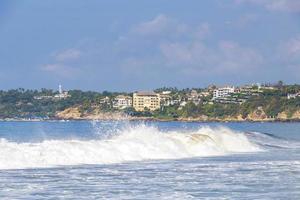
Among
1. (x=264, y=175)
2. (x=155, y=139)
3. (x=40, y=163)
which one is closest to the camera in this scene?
(x=264, y=175)

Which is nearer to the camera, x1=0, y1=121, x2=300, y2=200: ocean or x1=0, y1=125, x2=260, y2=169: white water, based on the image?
x1=0, y1=121, x2=300, y2=200: ocean

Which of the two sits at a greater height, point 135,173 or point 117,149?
point 117,149

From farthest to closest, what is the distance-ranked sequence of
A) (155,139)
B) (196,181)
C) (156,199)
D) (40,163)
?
(155,139), (40,163), (196,181), (156,199)

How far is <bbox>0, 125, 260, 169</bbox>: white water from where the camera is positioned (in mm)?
32812

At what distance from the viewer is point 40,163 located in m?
32.7

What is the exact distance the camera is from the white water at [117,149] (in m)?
32.8

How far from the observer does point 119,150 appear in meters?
38.7

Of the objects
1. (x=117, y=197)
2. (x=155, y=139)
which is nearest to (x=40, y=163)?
(x=117, y=197)

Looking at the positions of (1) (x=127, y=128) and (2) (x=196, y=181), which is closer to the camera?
(2) (x=196, y=181)

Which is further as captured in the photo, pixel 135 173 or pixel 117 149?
pixel 117 149

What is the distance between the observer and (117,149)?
127ft

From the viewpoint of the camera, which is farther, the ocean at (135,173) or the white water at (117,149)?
the white water at (117,149)

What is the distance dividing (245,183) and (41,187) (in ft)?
20.6

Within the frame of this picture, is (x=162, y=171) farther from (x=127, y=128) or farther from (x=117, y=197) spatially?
(x=127, y=128)
